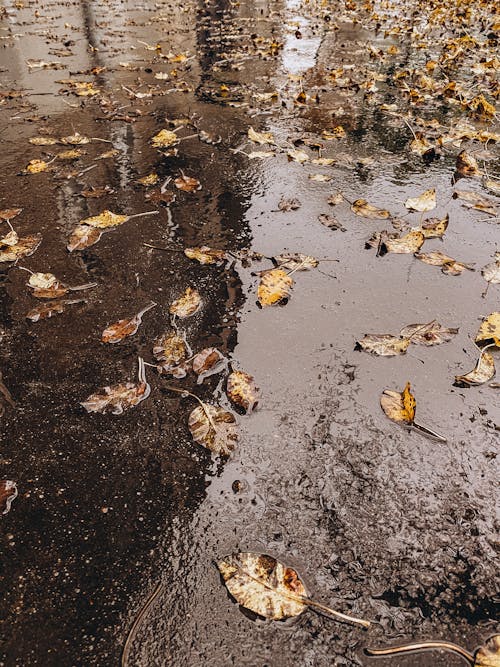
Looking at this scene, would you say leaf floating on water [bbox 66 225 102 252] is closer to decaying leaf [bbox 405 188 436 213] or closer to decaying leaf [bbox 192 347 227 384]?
decaying leaf [bbox 192 347 227 384]

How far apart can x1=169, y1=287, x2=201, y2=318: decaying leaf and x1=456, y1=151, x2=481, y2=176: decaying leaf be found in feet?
6.86

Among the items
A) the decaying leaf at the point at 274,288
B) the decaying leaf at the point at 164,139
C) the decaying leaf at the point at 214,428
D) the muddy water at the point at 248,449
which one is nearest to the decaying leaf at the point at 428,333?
the muddy water at the point at 248,449

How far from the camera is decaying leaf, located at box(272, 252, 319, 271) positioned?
212 centimetres

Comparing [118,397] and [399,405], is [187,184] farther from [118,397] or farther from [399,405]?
[399,405]

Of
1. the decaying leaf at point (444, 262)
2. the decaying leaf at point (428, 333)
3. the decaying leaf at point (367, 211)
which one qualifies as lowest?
the decaying leaf at point (428, 333)

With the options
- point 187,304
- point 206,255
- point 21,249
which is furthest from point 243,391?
point 21,249

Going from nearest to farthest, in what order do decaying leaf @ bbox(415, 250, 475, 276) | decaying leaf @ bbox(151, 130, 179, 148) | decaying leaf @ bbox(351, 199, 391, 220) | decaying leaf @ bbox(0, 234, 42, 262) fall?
decaying leaf @ bbox(415, 250, 475, 276) → decaying leaf @ bbox(0, 234, 42, 262) → decaying leaf @ bbox(351, 199, 391, 220) → decaying leaf @ bbox(151, 130, 179, 148)

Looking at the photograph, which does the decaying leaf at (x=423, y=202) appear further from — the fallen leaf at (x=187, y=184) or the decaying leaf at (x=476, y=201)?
the fallen leaf at (x=187, y=184)

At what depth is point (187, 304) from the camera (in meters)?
1.91

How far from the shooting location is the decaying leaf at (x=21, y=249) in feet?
7.22

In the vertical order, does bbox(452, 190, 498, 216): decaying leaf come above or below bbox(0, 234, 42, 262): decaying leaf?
above

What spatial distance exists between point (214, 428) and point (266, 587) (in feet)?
1.65

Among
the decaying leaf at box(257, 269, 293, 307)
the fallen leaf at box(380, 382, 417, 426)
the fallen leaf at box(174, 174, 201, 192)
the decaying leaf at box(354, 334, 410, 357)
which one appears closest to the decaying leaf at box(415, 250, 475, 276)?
the decaying leaf at box(354, 334, 410, 357)

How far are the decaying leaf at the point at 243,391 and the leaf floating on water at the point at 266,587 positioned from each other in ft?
1.63
